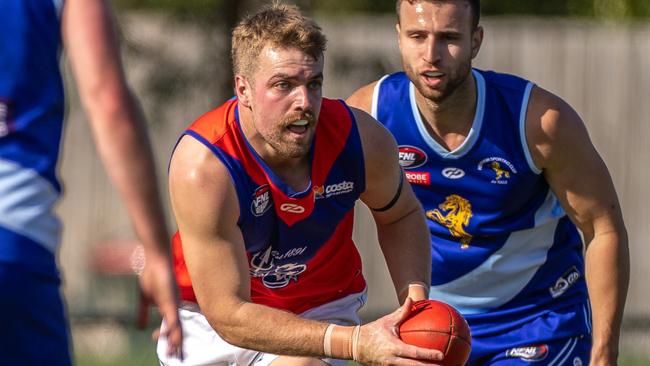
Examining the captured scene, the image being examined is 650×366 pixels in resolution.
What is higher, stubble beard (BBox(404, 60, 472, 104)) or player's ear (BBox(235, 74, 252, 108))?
player's ear (BBox(235, 74, 252, 108))

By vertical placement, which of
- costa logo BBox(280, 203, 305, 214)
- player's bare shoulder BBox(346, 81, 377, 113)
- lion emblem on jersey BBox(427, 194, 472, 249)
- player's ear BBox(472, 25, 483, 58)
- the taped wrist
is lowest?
lion emblem on jersey BBox(427, 194, 472, 249)

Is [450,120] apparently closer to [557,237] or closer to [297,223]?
[557,237]

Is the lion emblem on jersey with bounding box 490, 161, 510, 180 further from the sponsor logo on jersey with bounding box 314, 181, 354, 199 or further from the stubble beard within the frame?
the sponsor logo on jersey with bounding box 314, 181, 354, 199

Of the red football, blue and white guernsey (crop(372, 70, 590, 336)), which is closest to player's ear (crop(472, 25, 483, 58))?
blue and white guernsey (crop(372, 70, 590, 336))

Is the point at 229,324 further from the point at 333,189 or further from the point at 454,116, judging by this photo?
the point at 454,116

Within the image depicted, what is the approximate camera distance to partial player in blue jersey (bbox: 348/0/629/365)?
545cm

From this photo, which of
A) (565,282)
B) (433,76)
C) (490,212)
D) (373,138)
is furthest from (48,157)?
(565,282)

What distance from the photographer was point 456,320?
4.57m

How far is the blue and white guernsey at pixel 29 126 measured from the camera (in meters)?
2.93

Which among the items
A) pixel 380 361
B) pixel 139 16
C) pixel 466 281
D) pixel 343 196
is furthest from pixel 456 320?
pixel 139 16

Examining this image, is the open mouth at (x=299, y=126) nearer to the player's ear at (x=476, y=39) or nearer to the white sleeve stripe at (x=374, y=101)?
the white sleeve stripe at (x=374, y=101)

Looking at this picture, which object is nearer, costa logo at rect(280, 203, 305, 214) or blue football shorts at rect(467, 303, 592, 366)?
costa logo at rect(280, 203, 305, 214)

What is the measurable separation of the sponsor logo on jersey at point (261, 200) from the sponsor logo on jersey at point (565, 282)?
161 centimetres

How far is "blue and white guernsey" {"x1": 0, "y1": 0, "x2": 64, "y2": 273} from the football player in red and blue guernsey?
65.4 inches
